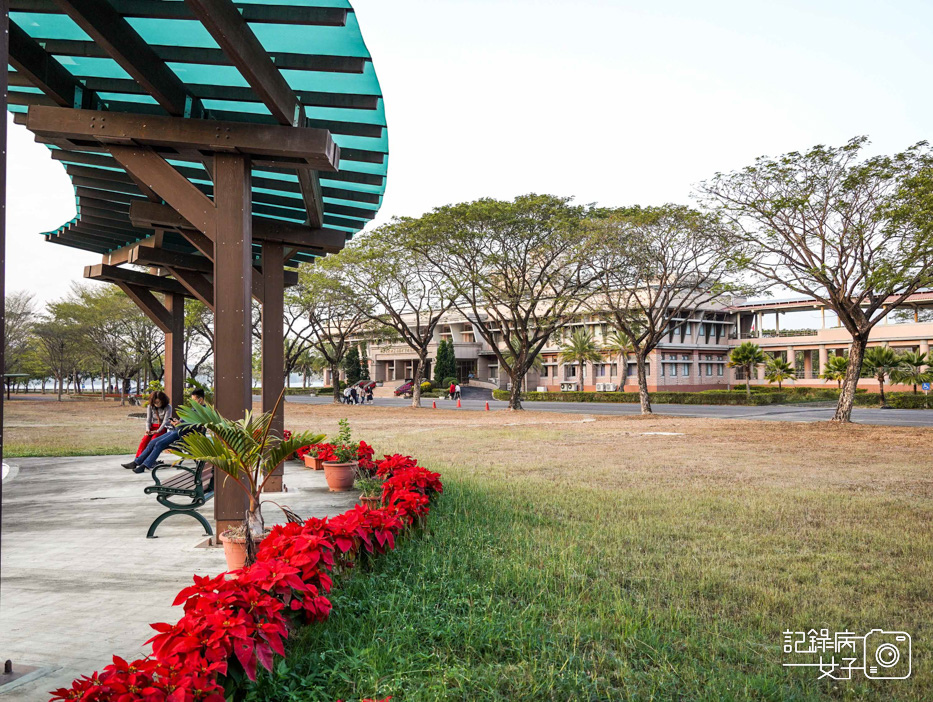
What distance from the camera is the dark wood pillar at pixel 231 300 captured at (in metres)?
5.21

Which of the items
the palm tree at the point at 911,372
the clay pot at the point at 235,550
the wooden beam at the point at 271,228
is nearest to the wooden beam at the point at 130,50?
the wooden beam at the point at 271,228

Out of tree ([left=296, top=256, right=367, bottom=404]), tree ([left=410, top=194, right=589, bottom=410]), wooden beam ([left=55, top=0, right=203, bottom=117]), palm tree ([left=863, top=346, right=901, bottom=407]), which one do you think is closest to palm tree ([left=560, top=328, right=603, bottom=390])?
tree ([left=296, top=256, right=367, bottom=404])

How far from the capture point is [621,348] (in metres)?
51.3

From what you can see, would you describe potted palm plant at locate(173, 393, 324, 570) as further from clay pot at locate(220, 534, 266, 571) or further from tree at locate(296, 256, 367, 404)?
tree at locate(296, 256, 367, 404)

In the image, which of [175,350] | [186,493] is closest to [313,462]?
[186,493]

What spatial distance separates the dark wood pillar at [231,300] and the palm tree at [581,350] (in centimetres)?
4942

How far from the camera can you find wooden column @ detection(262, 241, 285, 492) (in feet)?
27.7

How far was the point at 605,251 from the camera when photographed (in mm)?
24406

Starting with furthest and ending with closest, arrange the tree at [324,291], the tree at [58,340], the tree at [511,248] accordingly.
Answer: the tree at [58,340] → the tree at [324,291] → the tree at [511,248]

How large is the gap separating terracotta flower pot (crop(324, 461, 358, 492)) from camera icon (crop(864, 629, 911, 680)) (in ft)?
19.5

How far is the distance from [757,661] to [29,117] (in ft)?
20.6

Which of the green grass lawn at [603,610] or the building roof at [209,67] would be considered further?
the building roof at [209,67]

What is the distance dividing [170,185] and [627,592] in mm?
4631

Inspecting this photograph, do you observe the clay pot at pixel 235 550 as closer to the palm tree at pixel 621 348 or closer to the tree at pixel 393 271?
the tree at pixel 393 271
